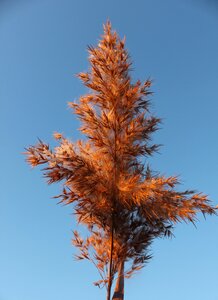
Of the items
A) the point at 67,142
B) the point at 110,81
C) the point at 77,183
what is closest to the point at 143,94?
the point at 110,81

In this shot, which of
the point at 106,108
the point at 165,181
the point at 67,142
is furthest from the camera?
the point at 106,108

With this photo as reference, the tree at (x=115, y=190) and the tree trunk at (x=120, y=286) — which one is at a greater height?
the tree at (x=115, y=190)

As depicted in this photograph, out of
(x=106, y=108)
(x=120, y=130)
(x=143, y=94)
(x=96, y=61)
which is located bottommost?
(x=120, y=130)

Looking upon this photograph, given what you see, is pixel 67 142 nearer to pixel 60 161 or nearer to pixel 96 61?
pixel 60 161

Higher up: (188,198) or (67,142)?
(67,142)

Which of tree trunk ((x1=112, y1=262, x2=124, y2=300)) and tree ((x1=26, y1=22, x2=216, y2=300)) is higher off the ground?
tree ((x1=26, y1=22, x2=216, y2=300))
